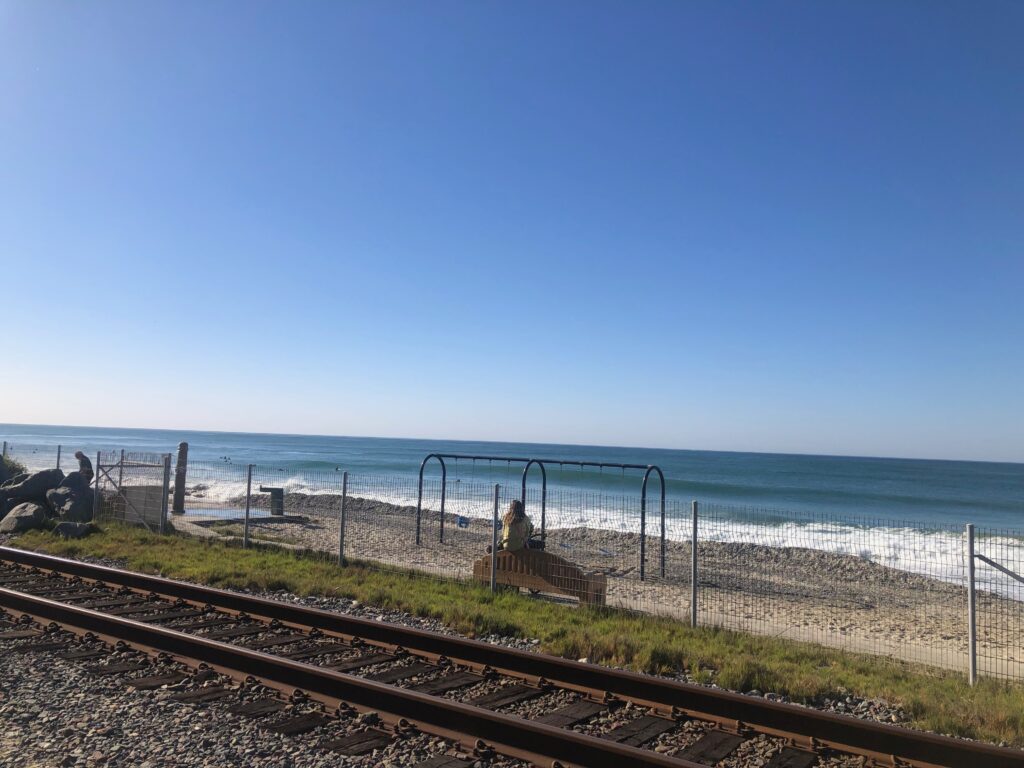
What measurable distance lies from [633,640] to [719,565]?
31.3 ft

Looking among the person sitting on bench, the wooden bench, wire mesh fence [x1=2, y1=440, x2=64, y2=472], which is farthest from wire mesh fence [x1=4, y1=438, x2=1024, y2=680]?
wire mesh fence [x1=2, y1=440, x2=64, y2=472]

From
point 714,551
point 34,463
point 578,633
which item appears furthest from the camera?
point 34,463

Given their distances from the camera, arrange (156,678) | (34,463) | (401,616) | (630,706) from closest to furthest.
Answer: (630,706) < (156,678) < (401,616) < (34,463)

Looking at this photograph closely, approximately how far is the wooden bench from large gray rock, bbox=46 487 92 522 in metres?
10.5

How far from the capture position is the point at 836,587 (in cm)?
1598

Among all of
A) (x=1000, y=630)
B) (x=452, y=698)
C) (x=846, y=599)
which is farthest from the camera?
(x=846, y=599)

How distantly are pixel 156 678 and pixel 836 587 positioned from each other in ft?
45.1

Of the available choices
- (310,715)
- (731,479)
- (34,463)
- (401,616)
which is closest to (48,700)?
(310,715)

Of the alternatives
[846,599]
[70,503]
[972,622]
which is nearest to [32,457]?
[70,503]

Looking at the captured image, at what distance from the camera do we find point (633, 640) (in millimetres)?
8570

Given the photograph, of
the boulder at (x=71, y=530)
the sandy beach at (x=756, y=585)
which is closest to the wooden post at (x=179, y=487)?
the sandy beach at (x=756, y=585)

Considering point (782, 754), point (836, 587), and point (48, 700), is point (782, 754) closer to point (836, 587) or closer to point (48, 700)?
point (48, 700)

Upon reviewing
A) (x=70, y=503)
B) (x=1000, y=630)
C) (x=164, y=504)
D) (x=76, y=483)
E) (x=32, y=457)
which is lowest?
(x=1000, y=630)

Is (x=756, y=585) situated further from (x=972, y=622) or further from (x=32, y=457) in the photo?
(x=32, y=457)
